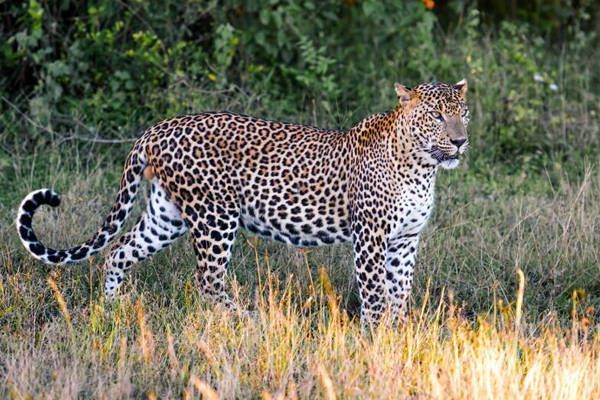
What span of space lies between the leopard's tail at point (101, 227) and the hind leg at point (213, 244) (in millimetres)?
446

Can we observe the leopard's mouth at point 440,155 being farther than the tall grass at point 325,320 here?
Yes

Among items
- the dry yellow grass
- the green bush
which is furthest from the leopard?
the green bush

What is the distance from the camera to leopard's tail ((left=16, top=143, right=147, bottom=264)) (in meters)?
6.70

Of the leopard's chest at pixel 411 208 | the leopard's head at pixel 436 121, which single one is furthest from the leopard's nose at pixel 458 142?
the leopard's chest at pixel 411 208

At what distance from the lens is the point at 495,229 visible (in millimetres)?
8062

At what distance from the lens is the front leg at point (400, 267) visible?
6.98 metres

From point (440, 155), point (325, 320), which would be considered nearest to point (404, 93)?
point (440, 155)

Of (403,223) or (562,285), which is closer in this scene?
(403,223)

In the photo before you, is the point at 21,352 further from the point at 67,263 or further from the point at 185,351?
the point at 67,263

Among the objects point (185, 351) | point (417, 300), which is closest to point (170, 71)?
point (417, 300)

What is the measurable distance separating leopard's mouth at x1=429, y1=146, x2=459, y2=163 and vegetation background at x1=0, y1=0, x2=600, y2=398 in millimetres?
Result: 835

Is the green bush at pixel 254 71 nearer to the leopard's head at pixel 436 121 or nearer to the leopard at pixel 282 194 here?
the leopard at pixel 282 194

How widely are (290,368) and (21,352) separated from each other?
1.36 meters

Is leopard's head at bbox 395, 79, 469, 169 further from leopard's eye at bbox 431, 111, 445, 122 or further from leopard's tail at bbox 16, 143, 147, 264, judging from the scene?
leopard's tail at bbox 16, 143, 147, 264
